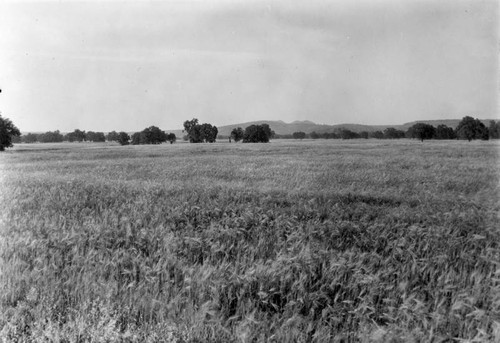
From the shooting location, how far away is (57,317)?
3240 mm

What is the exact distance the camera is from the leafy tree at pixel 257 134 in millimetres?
11227

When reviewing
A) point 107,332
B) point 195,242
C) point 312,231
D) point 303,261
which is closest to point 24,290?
point 107,332

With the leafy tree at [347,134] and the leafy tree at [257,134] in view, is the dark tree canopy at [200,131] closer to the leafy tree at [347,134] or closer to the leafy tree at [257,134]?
the leafy tree at [257,134]

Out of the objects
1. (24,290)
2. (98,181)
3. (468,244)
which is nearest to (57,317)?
(24,290)

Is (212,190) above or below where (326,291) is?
above

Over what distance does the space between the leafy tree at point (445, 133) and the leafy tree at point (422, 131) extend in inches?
22.5

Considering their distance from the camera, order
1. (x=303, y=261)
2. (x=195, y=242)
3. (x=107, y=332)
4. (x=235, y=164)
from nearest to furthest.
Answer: (x=107, y=332)
(x=303, y=261)
(x=195, y=242)
(x=235, y=164)

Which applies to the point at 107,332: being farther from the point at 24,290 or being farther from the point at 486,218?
the point at 486,218

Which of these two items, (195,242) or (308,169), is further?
(308,169)

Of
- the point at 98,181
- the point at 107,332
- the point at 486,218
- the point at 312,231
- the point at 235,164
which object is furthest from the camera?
the point at 235,164

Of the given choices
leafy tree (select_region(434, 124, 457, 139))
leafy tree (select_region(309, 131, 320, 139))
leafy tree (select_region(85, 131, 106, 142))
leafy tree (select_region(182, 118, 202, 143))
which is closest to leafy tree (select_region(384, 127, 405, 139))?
leafy tree (select_region(434, 124, 457, 139))

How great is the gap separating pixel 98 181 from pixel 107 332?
891cm

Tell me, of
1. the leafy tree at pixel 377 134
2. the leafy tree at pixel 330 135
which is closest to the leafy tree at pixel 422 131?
the leafy tree at pixel 377 134

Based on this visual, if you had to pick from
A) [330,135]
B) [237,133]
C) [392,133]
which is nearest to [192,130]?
[237,133]
